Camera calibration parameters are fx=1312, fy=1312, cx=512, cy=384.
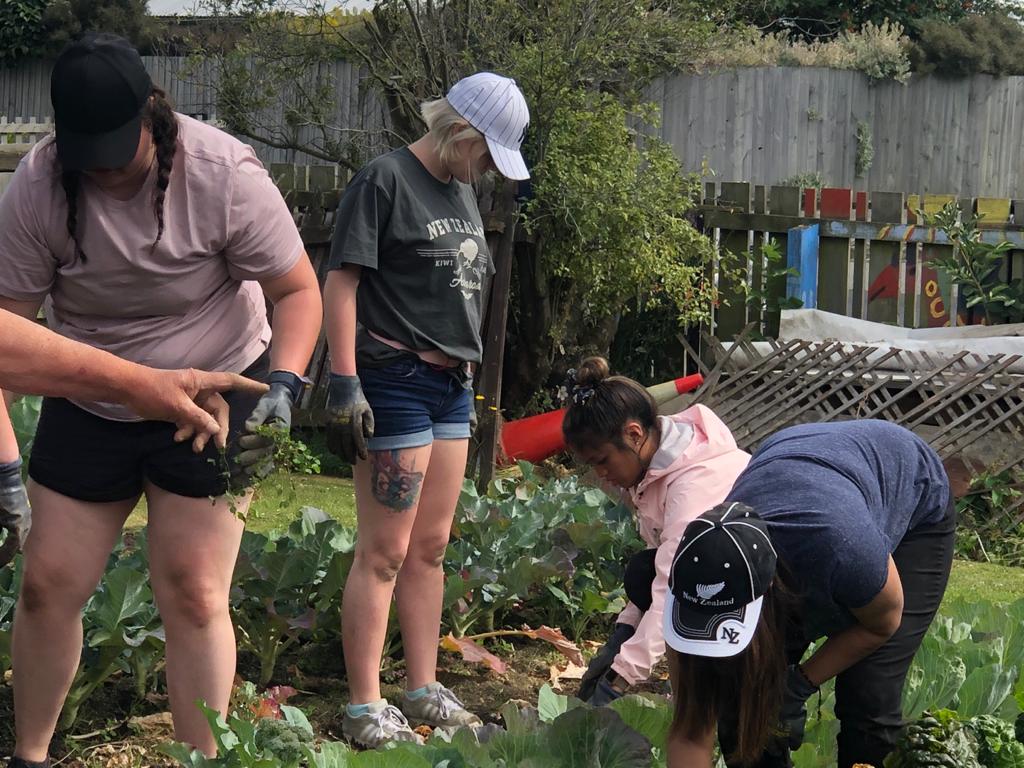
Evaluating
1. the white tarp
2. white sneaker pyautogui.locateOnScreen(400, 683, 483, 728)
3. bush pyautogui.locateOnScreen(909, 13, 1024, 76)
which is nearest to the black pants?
white sneaker pyautogui.locateOnScreen(400, 683, 483, 728)

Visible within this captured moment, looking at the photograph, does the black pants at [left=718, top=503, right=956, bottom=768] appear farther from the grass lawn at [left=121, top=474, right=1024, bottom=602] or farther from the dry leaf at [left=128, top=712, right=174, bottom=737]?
the grass lawn at [left=121, top=474, right=1024, bottom=602]

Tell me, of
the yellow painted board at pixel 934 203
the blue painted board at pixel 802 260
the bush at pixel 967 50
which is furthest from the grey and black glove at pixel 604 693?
the bush at pixel 967 50

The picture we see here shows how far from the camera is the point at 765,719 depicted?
8.12 ft

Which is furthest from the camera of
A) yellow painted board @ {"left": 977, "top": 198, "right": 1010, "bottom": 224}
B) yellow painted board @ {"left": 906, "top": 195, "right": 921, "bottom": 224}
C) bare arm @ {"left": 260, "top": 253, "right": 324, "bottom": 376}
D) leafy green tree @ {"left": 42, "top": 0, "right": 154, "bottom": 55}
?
leafy green tree @ {"left": 42, "top": 0, "right": 154, "bottom": 55}

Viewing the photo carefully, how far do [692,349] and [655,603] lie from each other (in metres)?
5.85

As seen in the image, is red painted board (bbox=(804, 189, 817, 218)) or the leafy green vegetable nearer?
the leafy green vegetable

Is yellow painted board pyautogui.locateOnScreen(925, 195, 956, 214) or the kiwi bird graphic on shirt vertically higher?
the kiwi bird graphic on shirt

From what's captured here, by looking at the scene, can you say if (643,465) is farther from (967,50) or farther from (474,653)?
(967,50)

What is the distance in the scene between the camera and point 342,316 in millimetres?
3510

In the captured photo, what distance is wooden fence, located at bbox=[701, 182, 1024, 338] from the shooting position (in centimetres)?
870

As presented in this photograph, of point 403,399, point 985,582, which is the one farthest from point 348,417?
point 985,582

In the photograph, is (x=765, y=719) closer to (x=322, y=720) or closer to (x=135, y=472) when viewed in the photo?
(x=135, y=472)

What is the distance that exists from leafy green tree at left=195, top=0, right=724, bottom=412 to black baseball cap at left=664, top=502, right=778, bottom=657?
5655mm

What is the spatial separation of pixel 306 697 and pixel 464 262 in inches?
56.8
